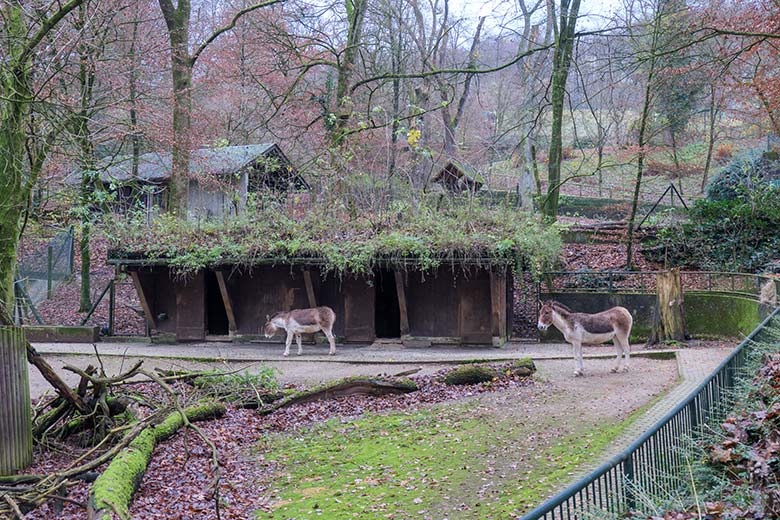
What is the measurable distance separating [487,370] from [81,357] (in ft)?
35.4

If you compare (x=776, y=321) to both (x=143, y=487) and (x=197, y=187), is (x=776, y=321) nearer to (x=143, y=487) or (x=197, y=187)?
(x=143, y=487)

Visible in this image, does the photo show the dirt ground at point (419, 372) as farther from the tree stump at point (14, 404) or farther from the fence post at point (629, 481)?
the fence post at point (629, 481)

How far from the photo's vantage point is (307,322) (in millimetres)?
18391

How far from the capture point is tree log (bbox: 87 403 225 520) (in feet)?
23.3

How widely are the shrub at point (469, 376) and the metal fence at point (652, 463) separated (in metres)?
5.55

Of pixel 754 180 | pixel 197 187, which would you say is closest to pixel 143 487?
pixel 754 180

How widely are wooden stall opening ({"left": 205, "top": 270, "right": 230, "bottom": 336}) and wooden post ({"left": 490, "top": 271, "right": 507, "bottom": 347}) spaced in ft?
25.5

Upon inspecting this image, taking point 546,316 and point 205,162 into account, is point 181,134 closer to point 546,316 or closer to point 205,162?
point 205,162

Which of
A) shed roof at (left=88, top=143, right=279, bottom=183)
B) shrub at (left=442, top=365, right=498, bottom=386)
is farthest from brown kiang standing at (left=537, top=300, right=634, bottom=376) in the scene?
shed roof at (left=88, top=143, right=279, bottom=183)

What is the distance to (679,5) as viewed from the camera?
78.5ft

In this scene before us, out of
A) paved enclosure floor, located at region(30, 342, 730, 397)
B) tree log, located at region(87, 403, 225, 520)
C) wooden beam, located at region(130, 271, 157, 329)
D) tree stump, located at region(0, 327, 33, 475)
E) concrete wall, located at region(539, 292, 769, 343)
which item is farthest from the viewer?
wooden beam, located at region(130, 271, 157, 329)

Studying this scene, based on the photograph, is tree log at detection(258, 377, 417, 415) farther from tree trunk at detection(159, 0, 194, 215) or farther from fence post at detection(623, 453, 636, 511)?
tree trunk at detection(159, 0, 194, 215)

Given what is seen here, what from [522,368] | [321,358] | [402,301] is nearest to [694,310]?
[402,301]

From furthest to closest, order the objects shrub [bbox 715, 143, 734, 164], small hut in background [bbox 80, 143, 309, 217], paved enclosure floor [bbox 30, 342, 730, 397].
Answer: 1. shrub [bbox 715, 143, 734, 164]
2. small hut in background [bbox 80, 143, 309, 217]
3. paved enclosure floor [bbox 30, 342, 730, 397]
